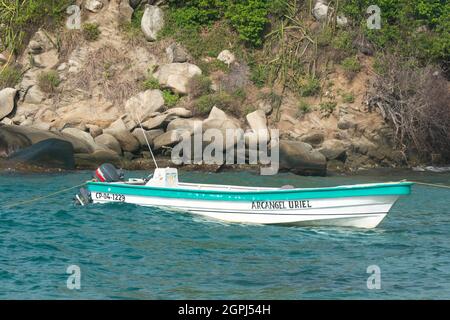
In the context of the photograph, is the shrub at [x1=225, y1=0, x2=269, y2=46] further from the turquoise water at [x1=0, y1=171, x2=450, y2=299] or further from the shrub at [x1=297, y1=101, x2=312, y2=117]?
the turquoise water at [x1=0, y1=171, x2=450, y2=299]

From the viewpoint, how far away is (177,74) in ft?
130

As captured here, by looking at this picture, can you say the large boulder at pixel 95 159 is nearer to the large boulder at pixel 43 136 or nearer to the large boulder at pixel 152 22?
the large boulder at pixel 43 136

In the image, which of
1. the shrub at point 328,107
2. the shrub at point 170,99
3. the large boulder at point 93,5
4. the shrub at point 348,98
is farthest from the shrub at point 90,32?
the shrub at point 348,98

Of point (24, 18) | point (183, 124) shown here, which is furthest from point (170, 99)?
point (24, 18)

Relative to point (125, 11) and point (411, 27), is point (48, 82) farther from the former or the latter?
point (411, 27)

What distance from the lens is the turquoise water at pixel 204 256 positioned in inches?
641

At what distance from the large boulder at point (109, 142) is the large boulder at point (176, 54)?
271 inches

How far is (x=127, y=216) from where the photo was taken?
23438 mm

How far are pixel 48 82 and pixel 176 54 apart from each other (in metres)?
5.80

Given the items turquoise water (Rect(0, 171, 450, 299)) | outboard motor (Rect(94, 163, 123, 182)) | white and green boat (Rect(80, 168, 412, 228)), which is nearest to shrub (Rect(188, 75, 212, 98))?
turquoise water (Rect(0, 171, 450, 299))

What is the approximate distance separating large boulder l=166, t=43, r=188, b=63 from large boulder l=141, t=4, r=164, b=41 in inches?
52.1

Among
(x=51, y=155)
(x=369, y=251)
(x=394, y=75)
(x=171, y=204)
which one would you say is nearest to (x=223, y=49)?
(x=394, y=75)

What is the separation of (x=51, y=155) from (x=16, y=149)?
1.74 metres

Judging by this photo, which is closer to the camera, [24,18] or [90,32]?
[24,18]
